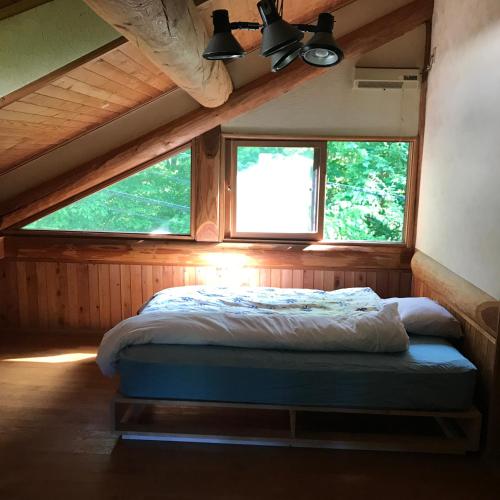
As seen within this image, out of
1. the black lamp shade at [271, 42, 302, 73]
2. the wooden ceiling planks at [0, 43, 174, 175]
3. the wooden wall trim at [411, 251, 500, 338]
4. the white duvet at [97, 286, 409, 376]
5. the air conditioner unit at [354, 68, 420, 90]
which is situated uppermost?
the air conditioner unit at [354, 68, 420, 90]

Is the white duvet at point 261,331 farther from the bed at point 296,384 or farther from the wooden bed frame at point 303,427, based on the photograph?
the wooden bed frame at point 303,427

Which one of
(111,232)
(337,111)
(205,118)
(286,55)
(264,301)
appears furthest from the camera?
(111,232)

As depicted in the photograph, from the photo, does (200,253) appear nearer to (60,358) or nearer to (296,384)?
(60,358)

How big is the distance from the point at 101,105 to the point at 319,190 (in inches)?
71.7

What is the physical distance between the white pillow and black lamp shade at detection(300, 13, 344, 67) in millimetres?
1538

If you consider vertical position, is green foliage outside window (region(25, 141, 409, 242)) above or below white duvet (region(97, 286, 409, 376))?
above

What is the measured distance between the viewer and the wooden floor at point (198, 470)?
2.36 metres

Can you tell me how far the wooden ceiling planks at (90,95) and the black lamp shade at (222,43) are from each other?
0.27m

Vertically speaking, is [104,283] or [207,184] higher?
[207,184]

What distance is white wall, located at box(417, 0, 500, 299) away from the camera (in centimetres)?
268

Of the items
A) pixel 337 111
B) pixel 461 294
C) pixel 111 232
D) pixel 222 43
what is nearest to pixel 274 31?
pixel 222 43

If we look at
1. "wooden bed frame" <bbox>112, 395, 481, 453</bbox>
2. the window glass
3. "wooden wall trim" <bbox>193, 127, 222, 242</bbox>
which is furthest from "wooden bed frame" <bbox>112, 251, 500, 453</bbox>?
"wooden wall trim" <bbox>193, 127, 222, 242</bbox>

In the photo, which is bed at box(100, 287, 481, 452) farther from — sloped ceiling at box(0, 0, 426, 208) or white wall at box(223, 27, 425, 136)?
white wall at box(223, 27, 425, 136)

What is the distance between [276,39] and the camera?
7.30 ft
